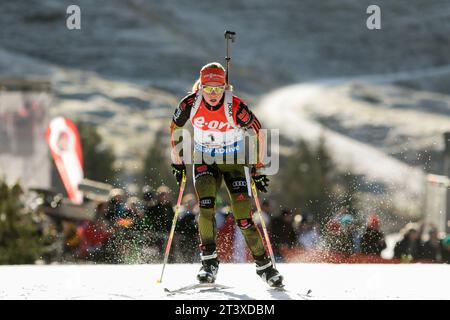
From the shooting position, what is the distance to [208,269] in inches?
336

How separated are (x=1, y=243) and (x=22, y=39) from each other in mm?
128462

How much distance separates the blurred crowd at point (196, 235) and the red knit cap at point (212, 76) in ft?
14.8

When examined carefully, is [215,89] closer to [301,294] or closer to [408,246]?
[301,294]

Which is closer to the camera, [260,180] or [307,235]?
[260,180]

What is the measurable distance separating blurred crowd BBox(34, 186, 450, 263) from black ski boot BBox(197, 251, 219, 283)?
3.81 metres

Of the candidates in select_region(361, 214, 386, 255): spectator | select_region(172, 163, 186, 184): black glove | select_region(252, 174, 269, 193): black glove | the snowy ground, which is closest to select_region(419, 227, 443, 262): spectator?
select_region(361, 214, 386, 255): spectator

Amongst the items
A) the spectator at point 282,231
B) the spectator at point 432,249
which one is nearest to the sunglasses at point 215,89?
the spectator at point 282,231

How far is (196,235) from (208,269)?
13.1ft

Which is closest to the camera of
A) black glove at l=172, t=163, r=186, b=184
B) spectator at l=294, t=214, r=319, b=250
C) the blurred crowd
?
black glove at l=172, t=163, r=186, b=184

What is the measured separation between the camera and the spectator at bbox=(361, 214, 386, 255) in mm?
13242

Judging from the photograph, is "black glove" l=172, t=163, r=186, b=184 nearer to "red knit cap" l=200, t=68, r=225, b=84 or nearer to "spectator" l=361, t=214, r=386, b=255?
"red knit cap" l=200, t=68, r=225, b=84

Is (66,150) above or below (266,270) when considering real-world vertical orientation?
above

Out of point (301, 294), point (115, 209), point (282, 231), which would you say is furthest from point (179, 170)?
point (282, 231)

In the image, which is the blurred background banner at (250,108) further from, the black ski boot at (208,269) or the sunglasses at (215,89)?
the sunglasses at (215,89)
